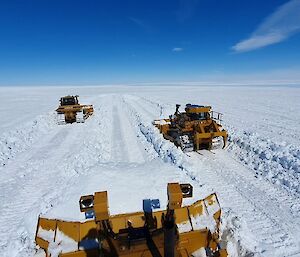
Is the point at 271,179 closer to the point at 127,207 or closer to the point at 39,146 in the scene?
the point at 127,207

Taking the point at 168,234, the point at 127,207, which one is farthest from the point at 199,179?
the point at 168,234

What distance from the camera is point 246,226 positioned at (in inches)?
205

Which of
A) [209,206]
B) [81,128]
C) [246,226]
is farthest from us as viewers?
[81,128]

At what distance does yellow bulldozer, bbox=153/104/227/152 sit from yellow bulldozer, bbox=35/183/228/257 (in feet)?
19.1

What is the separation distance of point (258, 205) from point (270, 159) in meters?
3.48

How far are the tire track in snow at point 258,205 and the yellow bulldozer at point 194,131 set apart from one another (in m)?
1.57

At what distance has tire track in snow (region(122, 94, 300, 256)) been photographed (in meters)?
4.83

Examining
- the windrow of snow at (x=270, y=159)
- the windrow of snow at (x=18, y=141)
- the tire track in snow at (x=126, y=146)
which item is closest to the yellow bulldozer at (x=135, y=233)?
the windrow of snow at (x=270, y=159)

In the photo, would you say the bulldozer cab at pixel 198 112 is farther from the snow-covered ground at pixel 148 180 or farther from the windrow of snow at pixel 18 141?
the windrow of snow at pixel 18 141


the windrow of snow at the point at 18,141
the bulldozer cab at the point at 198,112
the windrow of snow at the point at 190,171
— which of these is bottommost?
the windrow of snow at the point at 18,141

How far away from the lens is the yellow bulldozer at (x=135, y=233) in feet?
10.7

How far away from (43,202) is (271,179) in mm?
6143


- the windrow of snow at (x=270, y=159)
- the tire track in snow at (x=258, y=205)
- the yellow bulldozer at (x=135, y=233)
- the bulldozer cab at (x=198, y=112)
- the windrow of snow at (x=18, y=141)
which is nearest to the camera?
the yellow bulldozer at (x=135, y=233)

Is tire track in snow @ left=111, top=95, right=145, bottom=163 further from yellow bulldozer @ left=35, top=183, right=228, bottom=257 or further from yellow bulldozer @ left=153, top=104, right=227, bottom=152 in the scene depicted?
yellow bulldozer @ left=35, top=183, right=228, bottom=257
